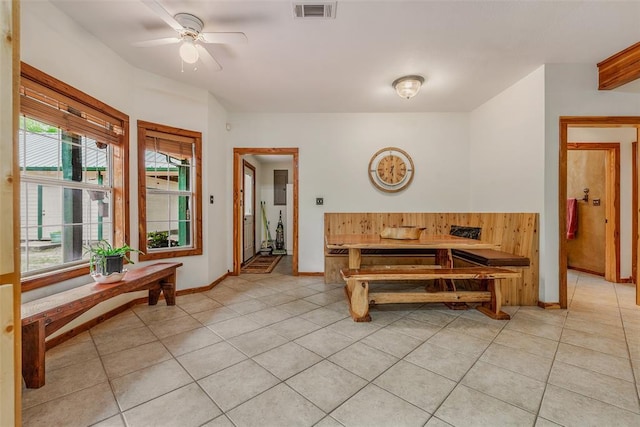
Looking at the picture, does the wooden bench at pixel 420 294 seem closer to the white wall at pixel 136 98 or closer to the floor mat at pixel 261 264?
the white wall at pixel 136 98

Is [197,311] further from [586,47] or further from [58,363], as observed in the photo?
[586,47]

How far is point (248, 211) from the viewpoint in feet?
18.5

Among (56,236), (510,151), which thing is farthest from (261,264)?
(510,151)

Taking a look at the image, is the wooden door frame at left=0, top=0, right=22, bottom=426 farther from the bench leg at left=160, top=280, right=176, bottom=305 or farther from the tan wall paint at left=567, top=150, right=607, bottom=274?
the tan wall paint at left=567, top=150, right=607, bottom=274

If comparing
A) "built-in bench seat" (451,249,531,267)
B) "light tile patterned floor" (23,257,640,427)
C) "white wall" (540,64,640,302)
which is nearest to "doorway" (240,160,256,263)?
"light tile patterned floor" (23,257,640,427)

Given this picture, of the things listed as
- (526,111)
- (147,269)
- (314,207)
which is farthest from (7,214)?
(526,111)

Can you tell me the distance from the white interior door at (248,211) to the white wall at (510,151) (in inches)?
164

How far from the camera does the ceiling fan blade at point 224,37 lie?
2008 mm

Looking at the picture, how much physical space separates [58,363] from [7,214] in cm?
143

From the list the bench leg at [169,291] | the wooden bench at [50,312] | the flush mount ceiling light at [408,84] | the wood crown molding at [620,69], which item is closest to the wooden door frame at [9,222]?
the wooden bench at [50,312]

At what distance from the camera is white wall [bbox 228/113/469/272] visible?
4145 mm

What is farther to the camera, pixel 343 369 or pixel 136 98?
pixel 136 98

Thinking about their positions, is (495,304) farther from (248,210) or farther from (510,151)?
(248,210)

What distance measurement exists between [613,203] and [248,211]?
6.22 metres
